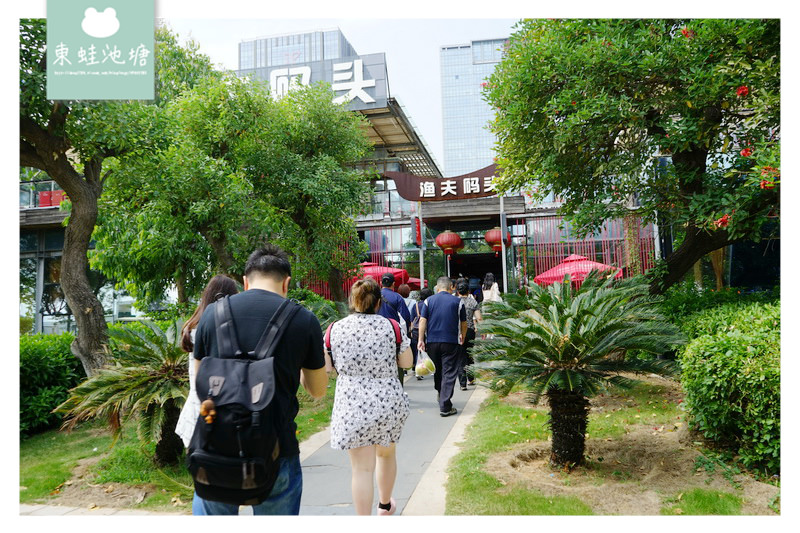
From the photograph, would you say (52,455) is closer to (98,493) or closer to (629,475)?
(98,493)

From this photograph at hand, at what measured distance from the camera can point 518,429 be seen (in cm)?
599

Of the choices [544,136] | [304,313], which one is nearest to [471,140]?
[544,136]

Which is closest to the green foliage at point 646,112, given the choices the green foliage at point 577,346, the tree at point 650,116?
the tree at point 650,116

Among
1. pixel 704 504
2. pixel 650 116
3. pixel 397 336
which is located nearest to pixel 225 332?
pixel 397 336

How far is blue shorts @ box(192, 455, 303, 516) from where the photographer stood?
2.62 metres

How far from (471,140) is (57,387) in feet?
33.8

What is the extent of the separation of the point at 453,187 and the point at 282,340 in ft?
46.6

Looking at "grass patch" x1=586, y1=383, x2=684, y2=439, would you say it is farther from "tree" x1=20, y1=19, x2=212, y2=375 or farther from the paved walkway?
"tree" x1=20, y1=19, x2=212, y2=375

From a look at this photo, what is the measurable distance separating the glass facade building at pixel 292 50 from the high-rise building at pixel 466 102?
7523mm

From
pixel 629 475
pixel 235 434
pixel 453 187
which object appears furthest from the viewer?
pixel 453 187

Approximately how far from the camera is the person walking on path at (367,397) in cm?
354

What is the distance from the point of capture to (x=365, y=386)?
3.60 meters
